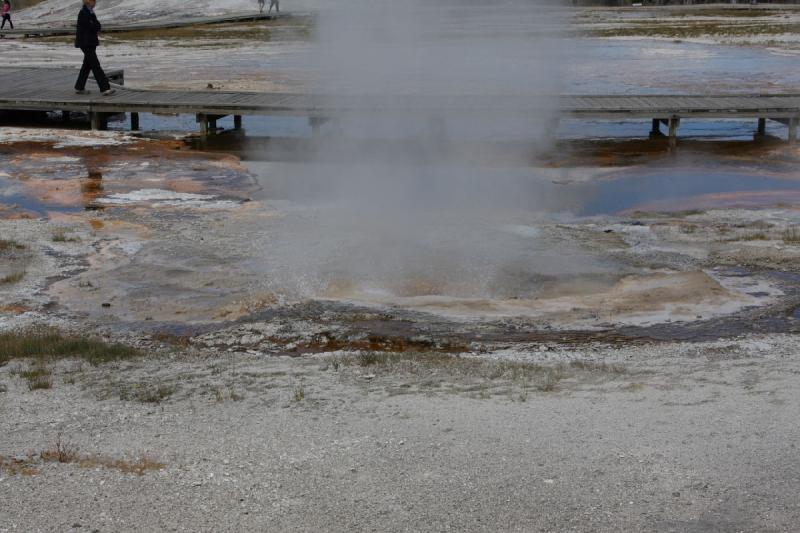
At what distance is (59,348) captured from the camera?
15.9 feet

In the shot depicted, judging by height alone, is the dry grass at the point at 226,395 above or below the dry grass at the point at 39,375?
above

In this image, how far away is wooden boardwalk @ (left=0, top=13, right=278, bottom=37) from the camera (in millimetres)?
31047

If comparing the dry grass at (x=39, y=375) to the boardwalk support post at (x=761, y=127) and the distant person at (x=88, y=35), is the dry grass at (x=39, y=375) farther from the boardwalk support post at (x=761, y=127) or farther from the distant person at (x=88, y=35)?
the boardwalk support post at (x=761, y=127)

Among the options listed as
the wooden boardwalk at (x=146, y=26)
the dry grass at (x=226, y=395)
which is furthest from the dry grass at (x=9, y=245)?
the wooden boardwalk at (x=146, y=26)

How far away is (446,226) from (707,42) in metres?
19.6

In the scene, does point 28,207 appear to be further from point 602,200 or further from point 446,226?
point 602,200

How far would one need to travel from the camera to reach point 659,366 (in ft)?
15.3

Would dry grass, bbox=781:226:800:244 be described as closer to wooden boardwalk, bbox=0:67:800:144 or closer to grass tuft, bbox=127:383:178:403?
wooden boardwalk, bbox=0:67:800:144

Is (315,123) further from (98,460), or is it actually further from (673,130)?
(98,460)

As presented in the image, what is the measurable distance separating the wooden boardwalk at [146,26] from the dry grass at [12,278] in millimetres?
26654

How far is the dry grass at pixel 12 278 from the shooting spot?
20.3 ft

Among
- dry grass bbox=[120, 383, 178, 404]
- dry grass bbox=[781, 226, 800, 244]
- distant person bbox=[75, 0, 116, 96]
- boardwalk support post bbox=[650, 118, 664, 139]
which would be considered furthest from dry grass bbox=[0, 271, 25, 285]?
boardwalk support post bbox=[650, 118, 664, 139]

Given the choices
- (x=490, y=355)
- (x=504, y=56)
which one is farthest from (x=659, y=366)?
(x=504, y=56)

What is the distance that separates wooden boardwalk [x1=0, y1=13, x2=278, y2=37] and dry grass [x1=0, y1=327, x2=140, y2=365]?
1108 inches
